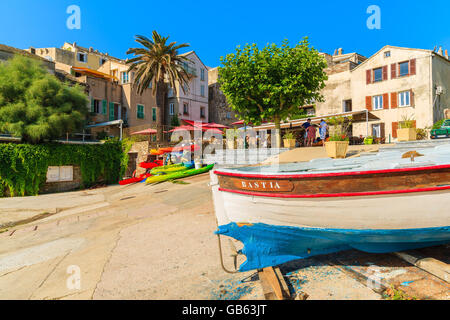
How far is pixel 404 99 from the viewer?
867 inches

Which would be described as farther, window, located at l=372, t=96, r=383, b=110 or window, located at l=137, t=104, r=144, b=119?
window, located at l=137, t=104, r=144, b=119

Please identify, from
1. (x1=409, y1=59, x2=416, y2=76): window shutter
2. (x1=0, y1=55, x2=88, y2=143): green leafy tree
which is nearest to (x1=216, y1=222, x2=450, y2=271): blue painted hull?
(x1=0, y1=55, x2=88, y2=143): green leafy tree

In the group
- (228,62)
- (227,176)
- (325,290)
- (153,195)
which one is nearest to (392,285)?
(325,290)

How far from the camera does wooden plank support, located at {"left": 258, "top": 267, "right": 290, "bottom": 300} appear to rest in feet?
10.6

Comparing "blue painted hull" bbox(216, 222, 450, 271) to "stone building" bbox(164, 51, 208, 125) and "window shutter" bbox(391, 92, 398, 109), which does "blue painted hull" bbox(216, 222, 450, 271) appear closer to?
"window shutter" bbox(391, 92, 398, 109)

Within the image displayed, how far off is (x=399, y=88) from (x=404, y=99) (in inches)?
42.1

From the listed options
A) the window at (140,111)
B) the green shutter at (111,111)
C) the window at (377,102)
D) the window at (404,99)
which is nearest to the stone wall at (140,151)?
the green shutter at (111,111)

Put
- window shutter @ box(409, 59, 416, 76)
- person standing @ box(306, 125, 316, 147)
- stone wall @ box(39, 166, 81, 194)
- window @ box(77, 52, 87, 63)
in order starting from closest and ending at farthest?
person standing @ box(306, 125, 316, 147)
stone wall @ box(39, 166, 81, 194)
window shutter @ box(409, 59, 416, 76)
window @ box(77, 52, 87, 63)

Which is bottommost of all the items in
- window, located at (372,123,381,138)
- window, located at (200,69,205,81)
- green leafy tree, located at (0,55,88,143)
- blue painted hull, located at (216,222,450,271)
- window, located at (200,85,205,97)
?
blue painted hull, located at (216,222,450,271)

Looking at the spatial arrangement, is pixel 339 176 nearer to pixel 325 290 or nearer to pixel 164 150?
pixel 325 290

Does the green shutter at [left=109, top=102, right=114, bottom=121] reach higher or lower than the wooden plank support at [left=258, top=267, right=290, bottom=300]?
higher

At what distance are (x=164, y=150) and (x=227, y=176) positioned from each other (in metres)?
15.1

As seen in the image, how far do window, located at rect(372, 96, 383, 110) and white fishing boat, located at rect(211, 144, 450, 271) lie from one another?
22.4 meters

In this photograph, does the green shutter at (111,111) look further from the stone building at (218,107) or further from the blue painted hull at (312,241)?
the blue painted hull at (312,241)
